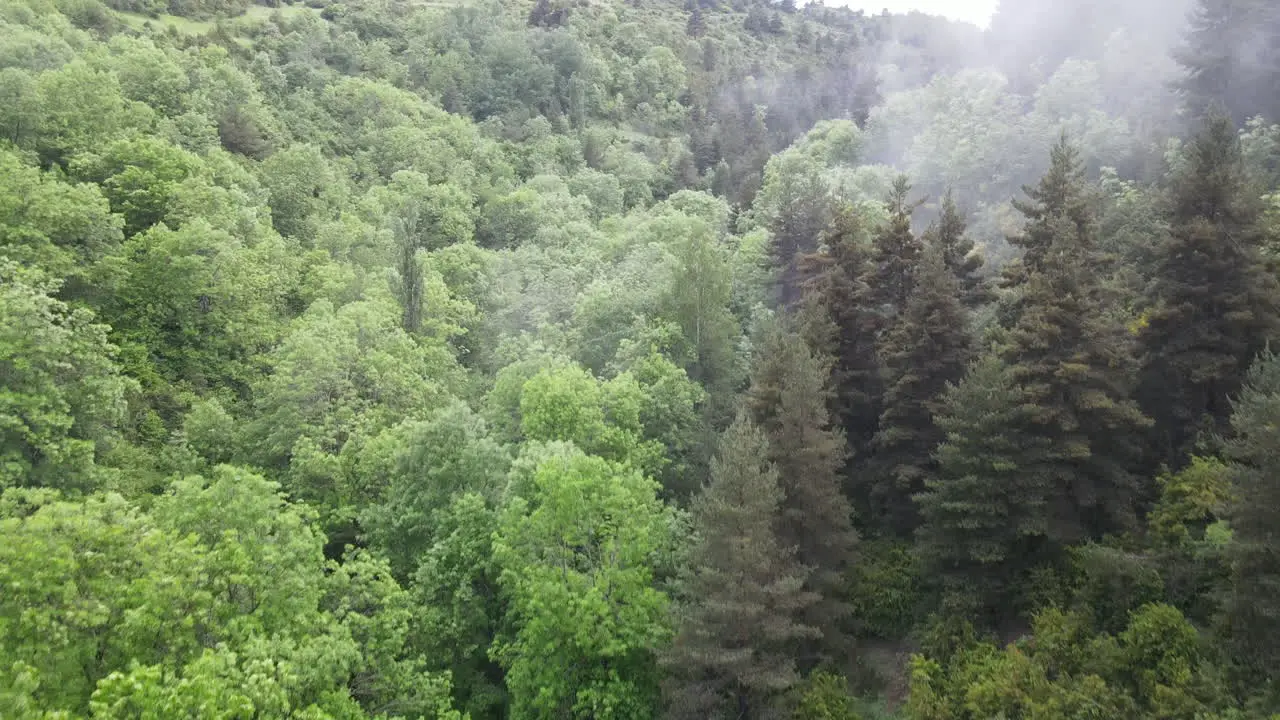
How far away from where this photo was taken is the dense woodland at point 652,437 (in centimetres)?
1758

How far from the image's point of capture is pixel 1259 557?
1570 cm

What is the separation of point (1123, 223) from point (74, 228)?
156 feet

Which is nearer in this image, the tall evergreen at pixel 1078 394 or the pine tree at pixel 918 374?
the tall evergreen at pixel 1078 394

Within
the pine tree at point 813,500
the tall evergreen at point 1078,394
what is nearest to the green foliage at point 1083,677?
the pine tree at point 813,500

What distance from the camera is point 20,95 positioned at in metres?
39.4

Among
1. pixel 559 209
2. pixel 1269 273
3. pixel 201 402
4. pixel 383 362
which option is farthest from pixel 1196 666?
pixel 559 209

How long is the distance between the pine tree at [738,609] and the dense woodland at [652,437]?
124 millimetres

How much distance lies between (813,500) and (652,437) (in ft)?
39.1

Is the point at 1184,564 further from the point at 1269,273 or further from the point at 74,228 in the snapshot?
the point at 74,228

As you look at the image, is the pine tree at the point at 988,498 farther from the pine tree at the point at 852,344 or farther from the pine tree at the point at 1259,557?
the pine tree at the point at 852,344

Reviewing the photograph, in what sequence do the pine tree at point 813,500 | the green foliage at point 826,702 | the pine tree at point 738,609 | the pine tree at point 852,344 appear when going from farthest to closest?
1. the pine tree at point 852,344
2. the pine tree at point 813,500
3. the pine tree at point 738,609
4. the green foliage at point 826,702

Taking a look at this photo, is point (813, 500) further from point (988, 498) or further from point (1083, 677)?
point (1083, 677)

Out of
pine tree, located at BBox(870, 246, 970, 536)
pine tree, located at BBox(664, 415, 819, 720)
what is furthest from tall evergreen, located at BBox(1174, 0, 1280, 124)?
pine tree, located at BBox(664, 415, 819, 720)

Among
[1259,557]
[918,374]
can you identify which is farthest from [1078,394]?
[1259,557]
